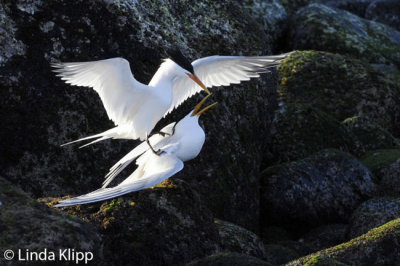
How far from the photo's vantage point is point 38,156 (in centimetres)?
834

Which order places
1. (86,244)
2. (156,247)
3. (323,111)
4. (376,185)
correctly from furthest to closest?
(323,111), (376,185), (156,247), (86,244)

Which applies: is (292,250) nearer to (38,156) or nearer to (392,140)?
(38,156)

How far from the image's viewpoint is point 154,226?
6695 millimetres

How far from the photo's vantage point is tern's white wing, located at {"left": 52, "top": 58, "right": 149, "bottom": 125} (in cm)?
802

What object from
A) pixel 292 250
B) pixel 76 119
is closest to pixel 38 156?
pixel 76 119

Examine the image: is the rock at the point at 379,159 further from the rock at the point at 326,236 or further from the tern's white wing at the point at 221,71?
the tern's white wing at the point at 221,71

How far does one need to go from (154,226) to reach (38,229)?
3.81 feet

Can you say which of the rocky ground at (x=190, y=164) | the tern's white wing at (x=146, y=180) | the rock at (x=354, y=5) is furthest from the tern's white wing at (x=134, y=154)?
the rock at (x=354, y=5)

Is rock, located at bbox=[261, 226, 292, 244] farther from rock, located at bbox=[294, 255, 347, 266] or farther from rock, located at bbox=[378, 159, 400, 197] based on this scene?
rock, located at bbox=[294, 255, 347, 266]

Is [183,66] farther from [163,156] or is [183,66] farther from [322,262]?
[322,262]

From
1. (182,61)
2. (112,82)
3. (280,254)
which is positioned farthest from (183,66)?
(280,254)

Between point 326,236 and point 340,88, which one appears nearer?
point 326,236

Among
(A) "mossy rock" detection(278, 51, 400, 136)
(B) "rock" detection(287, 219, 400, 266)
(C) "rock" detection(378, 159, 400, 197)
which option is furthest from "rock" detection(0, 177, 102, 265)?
(A) "mossy rock" detection(278, 51, 400, 136)

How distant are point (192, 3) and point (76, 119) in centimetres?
308
